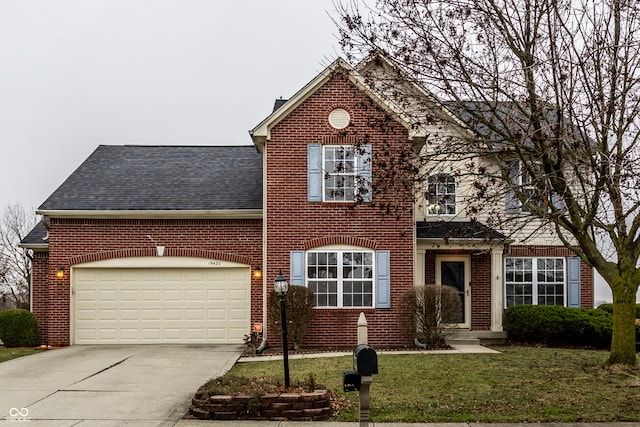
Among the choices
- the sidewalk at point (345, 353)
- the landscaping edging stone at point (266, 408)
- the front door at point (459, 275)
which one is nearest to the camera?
the landscaping edging stone at point (266, 408)

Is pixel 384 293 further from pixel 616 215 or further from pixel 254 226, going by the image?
pixel 616 215

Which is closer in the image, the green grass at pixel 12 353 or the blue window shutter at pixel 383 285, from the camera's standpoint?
the green grass at pixel 12 353

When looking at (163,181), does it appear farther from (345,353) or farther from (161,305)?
(345,353)

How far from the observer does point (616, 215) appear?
11656 mm

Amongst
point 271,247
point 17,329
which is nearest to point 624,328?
point 271,247

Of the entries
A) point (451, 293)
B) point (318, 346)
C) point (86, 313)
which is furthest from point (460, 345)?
point (86, 313)

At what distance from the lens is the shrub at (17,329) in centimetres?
1744

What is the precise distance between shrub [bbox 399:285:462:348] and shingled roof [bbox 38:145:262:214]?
4.76 metres

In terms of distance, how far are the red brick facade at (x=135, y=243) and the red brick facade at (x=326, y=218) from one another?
1.31 metres

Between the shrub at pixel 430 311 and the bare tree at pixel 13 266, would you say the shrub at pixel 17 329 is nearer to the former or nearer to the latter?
the shrub at pixel 430 311

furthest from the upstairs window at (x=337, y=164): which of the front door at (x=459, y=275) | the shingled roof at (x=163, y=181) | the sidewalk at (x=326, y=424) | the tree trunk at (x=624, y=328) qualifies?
the sidewalk at (x=326, y=424)

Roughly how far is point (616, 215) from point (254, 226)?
9217 mm

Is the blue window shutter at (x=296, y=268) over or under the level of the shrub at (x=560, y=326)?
over

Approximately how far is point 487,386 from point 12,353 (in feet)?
36.9
